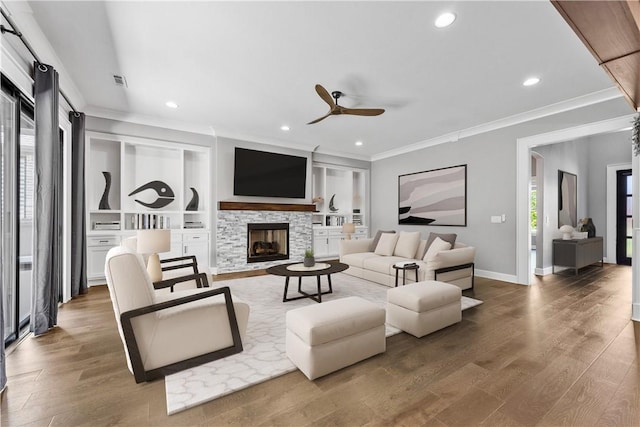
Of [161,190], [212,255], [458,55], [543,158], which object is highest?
[458,55]

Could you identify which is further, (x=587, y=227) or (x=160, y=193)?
(x=587, y=227)

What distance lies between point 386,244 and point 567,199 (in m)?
4.38

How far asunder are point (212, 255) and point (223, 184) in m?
1.38

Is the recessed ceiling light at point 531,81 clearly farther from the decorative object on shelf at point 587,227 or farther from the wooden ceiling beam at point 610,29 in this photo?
the decorative object on shelf at point 587,227

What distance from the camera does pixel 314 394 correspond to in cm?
175

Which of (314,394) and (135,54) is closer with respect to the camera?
(314,394)

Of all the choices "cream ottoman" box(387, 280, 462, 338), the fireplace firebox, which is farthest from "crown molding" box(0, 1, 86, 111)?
"cream ottoman" box(387, 280, 462, 338)

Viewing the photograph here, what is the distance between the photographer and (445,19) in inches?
90.1

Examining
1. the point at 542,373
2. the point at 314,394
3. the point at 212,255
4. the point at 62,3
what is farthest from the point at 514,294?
the point at 62,3

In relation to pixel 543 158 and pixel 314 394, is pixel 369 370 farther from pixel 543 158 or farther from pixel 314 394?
pixel 543 158

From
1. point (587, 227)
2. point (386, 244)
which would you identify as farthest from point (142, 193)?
point (587, 227)

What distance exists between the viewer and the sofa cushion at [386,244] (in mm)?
5004

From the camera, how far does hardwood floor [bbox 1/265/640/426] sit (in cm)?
155

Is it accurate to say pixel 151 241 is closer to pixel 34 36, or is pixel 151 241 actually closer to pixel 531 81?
pixel 34 36
